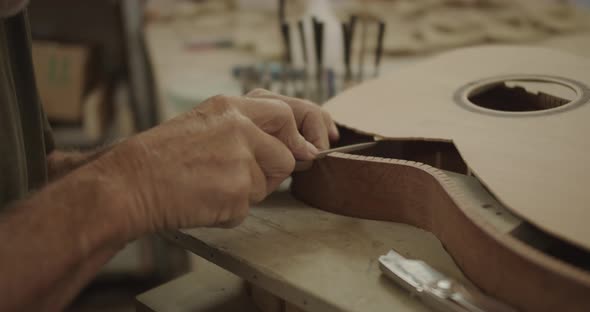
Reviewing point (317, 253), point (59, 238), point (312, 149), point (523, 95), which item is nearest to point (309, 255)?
point (317, 253)

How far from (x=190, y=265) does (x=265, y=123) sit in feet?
4.50

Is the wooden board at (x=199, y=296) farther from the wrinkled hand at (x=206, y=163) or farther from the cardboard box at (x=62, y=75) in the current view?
the cardboard box at (x=62, y=75)

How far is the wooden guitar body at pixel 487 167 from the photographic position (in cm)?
61

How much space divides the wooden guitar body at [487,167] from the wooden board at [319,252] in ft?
0.07

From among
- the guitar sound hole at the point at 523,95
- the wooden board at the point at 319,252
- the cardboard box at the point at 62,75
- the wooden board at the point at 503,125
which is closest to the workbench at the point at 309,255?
the wooden board at the point at 319,252

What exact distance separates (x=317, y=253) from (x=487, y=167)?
0.79 feet

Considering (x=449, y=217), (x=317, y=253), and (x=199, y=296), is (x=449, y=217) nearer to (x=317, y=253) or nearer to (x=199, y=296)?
(x=317, y=253)

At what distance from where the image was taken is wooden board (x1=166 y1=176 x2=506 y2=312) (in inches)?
26.4

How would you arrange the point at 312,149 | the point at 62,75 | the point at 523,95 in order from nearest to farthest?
the point at 312,149 < the point at 523,95 < the point at 62,75

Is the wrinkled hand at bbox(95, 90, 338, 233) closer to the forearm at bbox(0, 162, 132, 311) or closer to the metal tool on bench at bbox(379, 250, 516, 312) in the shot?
the forearm at bbox(0, 162, 132, 311)

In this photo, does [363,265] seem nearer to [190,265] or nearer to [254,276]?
[254,276]

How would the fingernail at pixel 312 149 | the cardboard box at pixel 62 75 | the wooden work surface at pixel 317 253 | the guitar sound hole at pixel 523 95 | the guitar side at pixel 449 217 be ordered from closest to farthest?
the guitar side at pixel 449 217, the wooden work surface at pixel 317 253, the fingernail at pixel 312 149, the guitar sound hole at pixel 523 95, the cardboard box at pixel 62 75

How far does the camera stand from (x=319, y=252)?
765mm

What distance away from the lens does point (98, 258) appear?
662mm
